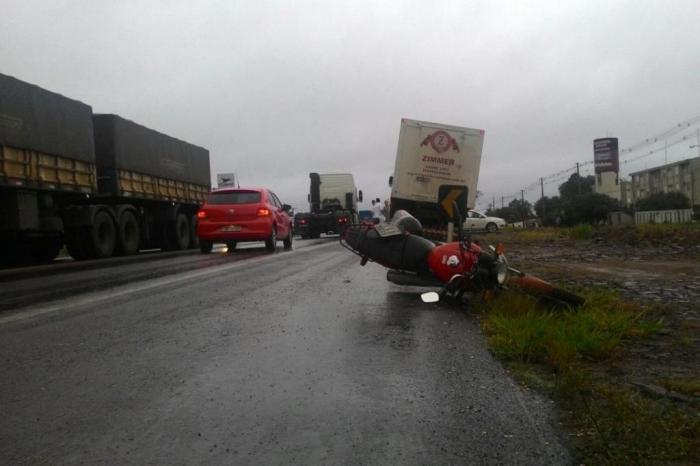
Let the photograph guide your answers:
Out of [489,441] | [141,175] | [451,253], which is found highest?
[141,175]

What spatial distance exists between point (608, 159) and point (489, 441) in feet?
414

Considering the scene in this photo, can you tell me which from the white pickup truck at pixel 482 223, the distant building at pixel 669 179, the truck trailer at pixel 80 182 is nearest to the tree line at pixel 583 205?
the white pickup truck at pixel 482 223

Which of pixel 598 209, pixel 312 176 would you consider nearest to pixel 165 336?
pixel 312 176

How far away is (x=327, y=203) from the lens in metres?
32.5

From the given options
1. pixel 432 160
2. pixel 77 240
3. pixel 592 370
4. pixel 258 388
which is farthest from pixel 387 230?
pixel 77 240

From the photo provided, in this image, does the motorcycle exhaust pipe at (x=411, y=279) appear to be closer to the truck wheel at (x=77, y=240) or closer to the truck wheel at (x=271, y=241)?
the truck wheel at (x=271, y=241)

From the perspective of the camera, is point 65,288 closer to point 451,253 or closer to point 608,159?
point 451,253

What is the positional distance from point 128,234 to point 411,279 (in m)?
13.1

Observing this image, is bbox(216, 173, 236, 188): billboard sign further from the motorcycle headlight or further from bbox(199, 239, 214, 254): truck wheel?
the motorcycle headlight

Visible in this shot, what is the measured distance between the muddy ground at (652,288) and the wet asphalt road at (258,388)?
91cm

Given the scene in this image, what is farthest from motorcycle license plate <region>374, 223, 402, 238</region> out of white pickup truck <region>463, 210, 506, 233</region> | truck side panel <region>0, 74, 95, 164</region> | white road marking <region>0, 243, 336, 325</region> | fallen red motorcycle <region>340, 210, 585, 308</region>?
white pickup truck <region>463, 210, 506, 233</region>

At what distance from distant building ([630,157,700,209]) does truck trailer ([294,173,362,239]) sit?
7475 centimetres

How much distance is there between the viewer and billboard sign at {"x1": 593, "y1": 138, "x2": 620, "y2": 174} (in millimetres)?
118875

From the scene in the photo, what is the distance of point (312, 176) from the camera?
32.2 metres
